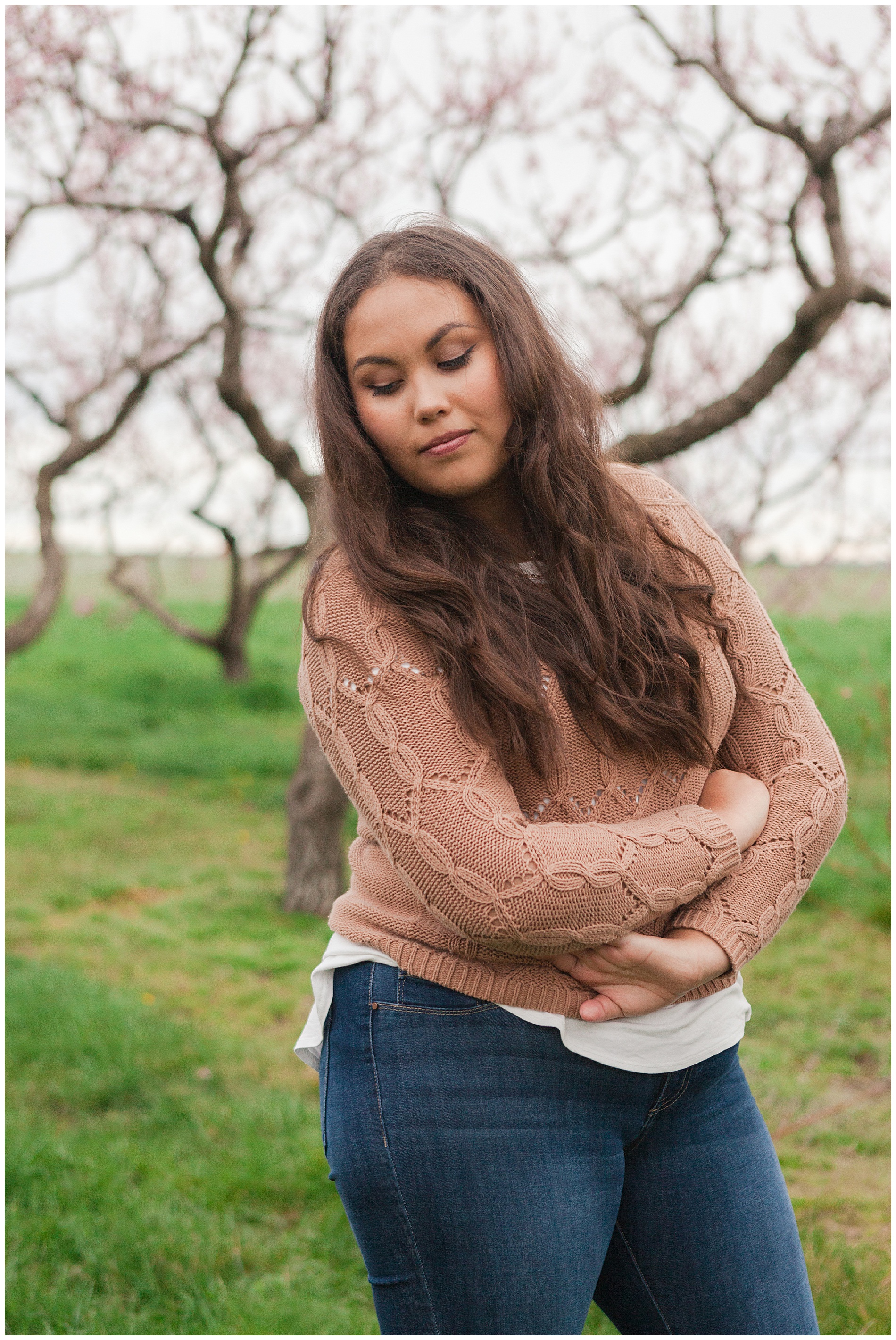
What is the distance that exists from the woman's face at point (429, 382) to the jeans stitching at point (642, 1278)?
1.00 meters

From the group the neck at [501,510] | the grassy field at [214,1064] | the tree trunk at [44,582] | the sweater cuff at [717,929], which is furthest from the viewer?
the tree trunk at [44,582]

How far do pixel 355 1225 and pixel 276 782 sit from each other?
671cm

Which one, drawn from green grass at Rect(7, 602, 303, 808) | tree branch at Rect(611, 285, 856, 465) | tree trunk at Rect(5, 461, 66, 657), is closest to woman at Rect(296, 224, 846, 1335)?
tree branch at Rect(611, 285, 856, 465)

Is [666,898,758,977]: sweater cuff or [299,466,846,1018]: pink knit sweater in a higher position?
[299,466,846,1018]: pink knit sweater

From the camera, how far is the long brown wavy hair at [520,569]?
136 cm

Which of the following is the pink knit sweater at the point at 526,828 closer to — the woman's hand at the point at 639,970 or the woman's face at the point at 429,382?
the woman's hand at the point at 639,970

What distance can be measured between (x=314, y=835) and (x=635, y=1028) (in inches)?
161

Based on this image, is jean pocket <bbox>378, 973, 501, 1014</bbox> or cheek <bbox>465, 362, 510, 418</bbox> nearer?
jean pocket <bbox>378, 973, 501, 1014</bbox>

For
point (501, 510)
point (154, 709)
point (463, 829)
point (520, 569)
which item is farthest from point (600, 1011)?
point (154, 709)

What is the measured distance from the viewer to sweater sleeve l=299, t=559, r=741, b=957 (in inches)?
49.7

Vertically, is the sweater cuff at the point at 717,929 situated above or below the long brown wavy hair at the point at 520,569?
below

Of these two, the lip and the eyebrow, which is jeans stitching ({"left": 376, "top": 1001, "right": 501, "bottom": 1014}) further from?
the eyebrow

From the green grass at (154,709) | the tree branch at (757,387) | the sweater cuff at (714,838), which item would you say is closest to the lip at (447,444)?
the sweater cuff at (714,838)

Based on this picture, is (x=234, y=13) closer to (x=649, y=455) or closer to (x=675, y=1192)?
(x=649, y=455)
